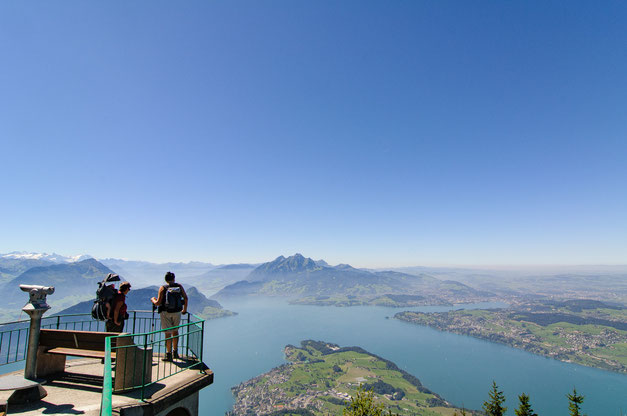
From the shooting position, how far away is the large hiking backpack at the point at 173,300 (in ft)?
28.0

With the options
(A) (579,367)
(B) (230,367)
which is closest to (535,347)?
(A) (579,367)

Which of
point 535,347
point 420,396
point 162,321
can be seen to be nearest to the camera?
point 162,321

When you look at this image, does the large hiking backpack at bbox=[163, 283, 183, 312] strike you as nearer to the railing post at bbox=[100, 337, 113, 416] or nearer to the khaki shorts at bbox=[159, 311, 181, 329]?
the khaki shorts at bbox=[159, 311, 181, 329]

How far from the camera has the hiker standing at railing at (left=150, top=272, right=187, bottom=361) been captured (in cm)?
852

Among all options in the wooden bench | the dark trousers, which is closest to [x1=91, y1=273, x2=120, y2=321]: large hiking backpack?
the dark trousers

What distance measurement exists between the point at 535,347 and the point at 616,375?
162 ft

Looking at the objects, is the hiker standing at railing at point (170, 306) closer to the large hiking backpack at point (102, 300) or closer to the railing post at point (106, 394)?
the large hiking backpack at point (102, 300)

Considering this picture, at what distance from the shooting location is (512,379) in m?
134

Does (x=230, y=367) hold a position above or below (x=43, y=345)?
below

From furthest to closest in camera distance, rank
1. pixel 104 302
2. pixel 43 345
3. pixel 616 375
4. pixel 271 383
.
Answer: pixel 616 375, pixel 271 383, pixel 104 302, pixel 43 345

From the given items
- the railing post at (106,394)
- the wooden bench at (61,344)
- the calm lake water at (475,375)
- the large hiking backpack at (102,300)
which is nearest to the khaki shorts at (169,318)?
the large hiking backpack at (102,300)

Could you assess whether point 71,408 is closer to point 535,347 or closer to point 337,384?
point 337,384

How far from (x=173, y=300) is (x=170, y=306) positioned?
0.66ft

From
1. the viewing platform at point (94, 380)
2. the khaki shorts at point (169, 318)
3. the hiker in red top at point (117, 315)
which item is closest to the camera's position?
the viewing platform at point (94, 380)
